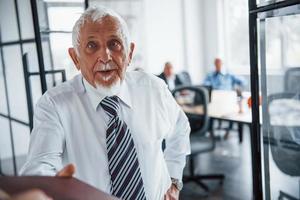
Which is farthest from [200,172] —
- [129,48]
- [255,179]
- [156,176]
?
[129,48]

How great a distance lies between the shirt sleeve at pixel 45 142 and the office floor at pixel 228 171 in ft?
7.73

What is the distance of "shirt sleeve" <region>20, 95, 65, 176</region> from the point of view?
887 millimetres

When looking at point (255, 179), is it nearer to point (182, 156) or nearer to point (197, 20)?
point (182, 156)

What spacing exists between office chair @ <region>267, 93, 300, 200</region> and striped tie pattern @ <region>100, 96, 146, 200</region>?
0.70m

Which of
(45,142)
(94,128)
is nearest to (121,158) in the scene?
(94,128)

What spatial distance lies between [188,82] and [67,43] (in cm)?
455

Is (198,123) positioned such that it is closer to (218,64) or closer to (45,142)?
(218,64)

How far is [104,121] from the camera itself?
1121 mm

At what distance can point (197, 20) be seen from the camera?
7215 millimetres

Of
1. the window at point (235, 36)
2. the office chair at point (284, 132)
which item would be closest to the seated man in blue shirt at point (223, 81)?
the window at point (235, 36)

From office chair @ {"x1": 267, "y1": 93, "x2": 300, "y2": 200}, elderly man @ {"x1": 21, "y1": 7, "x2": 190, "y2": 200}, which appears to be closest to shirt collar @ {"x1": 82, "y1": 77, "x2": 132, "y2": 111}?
elderly man @ {"x1": 21, "y1": 7, "x2": 190, "y2": 200}

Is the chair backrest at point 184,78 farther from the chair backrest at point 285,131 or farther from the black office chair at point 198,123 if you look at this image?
the chair backrest at point 285,131

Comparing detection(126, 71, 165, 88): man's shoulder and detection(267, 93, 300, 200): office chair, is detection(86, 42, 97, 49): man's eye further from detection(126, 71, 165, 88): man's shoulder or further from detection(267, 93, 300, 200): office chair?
detection(267, 93, 300, 200): office chair

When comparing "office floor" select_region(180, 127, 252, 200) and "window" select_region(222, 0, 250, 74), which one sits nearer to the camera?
"office floor" select_region(180, 127, 252, 200)
